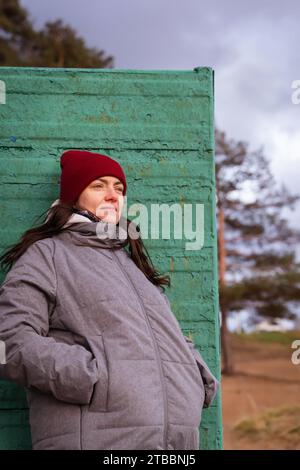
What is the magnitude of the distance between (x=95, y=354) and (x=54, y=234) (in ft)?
1.93

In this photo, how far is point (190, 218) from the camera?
2998 mm

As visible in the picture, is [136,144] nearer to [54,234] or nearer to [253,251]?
[54,234]

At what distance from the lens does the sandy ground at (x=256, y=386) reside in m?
11.3

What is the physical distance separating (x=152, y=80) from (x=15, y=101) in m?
0.65

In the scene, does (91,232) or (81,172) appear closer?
(91,232)

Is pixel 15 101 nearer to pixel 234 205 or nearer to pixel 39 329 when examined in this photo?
pixel 39 329

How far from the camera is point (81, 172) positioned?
2.57m

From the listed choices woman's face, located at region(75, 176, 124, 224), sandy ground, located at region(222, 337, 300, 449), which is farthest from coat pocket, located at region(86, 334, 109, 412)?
sandy ground, located at region(222, 337, 300, 449)

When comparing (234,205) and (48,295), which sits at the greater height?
(234,205)

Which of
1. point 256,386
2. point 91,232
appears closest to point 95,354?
point 91,232

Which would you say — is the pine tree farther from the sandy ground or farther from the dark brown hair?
the dark brown hair

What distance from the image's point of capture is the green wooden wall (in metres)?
2.93

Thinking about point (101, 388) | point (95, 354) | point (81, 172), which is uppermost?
point (81, 172)
